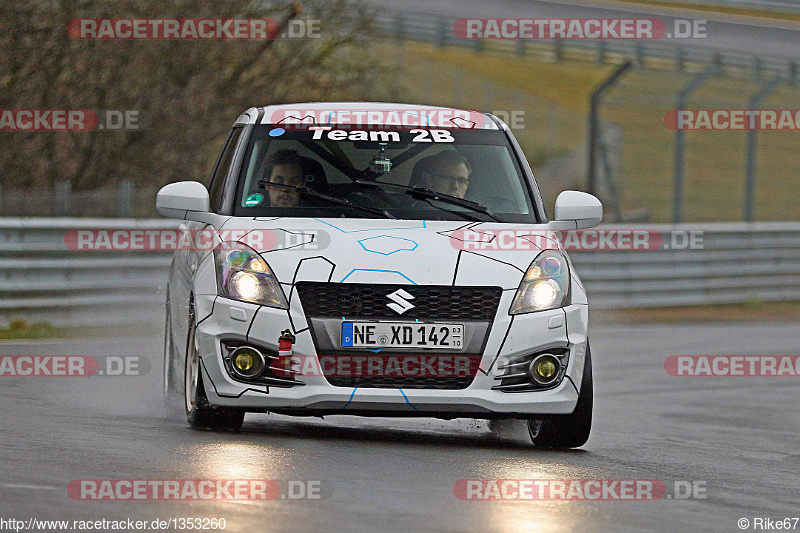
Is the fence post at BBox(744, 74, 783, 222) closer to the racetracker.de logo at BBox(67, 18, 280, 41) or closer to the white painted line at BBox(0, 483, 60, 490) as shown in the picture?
the racetracker.de logo at BBox(67, 18, 280, 41)

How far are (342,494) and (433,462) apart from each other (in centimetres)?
116

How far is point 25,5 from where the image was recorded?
2016 cm

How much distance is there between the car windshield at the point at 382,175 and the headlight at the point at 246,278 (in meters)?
0.49

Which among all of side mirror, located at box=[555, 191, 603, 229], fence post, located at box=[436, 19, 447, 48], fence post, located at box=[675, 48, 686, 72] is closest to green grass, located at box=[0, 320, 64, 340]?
side mirror, located at box=[555, 191, 603, 229]

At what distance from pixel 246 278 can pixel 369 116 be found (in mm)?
1696

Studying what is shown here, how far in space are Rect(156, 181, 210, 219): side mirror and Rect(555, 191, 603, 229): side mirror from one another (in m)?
1.86

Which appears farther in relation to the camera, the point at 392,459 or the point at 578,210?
the point at 578,210

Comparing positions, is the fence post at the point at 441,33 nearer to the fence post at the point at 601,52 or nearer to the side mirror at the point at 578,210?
the fence post at the point at 601,52

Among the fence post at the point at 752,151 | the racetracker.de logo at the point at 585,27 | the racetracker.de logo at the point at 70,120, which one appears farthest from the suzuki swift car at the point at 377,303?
the racetracker.de logo at the point at 585,27

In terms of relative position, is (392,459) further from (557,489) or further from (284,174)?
(284,174)

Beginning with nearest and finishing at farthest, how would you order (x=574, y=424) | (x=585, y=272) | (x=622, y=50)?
(x=574, y=424) < (x=585, y=272) < (x=622, y=50)

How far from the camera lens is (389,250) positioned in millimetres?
8094

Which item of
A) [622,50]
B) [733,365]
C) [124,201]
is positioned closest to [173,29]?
[124,201]

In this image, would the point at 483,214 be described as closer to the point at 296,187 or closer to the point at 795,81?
the point at 296,187
